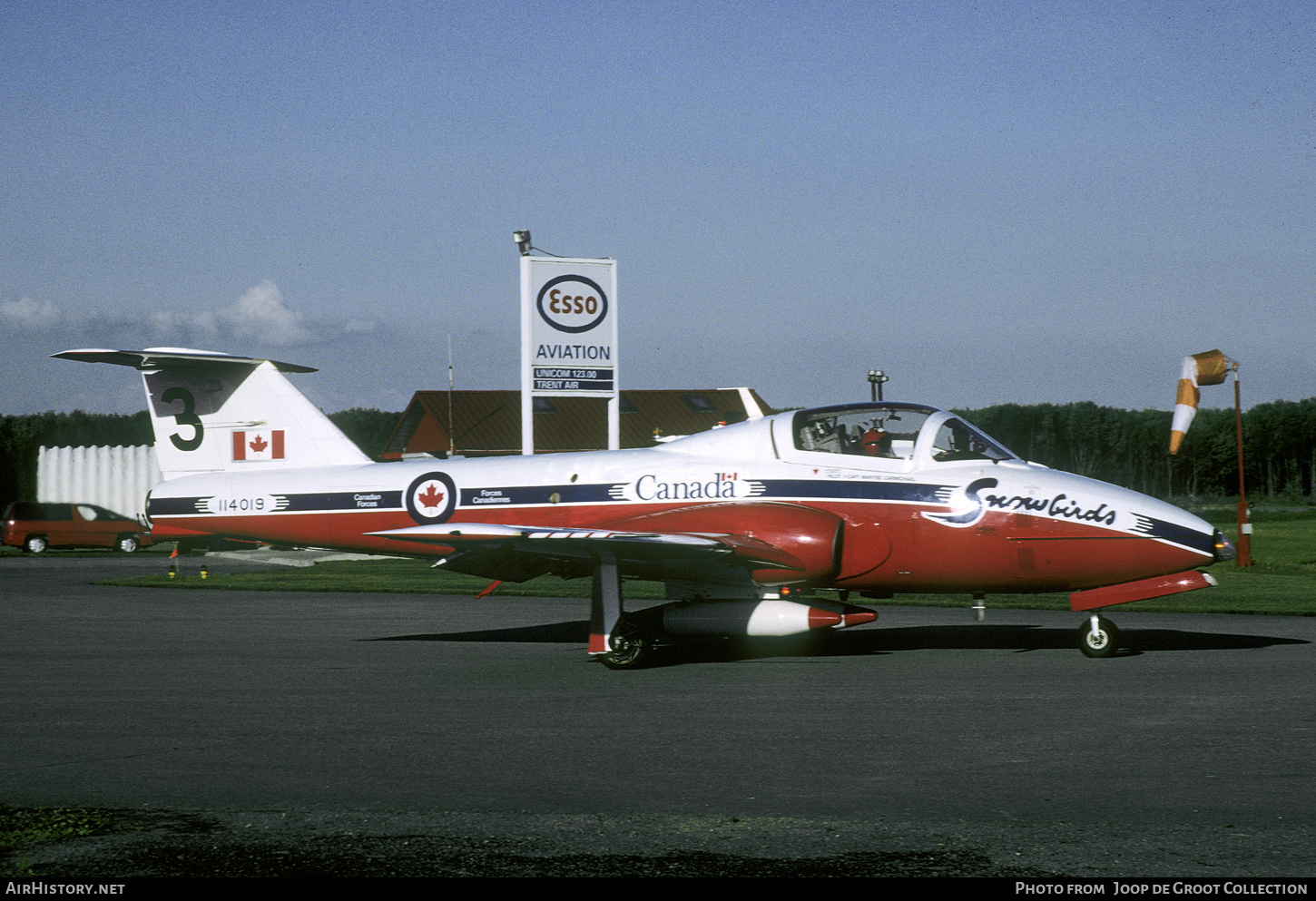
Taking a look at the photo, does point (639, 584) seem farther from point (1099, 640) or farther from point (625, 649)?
point (1099, 640)

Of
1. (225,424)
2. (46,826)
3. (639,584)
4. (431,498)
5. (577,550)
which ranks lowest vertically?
(639,584)

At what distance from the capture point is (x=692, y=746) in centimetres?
774

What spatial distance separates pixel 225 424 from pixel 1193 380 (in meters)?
19.1

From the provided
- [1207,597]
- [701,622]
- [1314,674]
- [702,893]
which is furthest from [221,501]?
[1207,597]

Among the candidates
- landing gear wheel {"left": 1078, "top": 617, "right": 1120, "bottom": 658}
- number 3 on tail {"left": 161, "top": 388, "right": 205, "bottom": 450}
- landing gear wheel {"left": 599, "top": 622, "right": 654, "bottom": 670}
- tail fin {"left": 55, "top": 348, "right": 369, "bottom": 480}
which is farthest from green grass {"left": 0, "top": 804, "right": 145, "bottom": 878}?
landing gear wheel {"left": 1078, "top": 617, "right": 1120, "bottom": 658}

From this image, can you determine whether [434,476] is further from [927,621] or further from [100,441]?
[100,441]

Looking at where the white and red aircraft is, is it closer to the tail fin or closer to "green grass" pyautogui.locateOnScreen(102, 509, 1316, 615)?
the tail fin

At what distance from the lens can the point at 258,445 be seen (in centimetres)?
1448

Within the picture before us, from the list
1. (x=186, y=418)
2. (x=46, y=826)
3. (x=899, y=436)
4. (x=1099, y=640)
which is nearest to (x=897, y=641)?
(x=1099, y=640)

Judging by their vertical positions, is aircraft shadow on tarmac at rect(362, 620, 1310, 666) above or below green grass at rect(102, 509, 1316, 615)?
above

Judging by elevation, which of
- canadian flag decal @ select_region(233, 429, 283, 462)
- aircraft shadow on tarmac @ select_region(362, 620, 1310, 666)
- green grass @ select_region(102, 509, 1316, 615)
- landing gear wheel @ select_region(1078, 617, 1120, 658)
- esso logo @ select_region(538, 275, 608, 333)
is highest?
esso logo @ select_region(538, 275, 608, 333)

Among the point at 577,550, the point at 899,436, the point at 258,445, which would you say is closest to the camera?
the point at 577,550

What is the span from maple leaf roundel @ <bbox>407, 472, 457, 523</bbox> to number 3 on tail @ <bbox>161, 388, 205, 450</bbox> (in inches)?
122

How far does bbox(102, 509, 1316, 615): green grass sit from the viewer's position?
1808 cm
